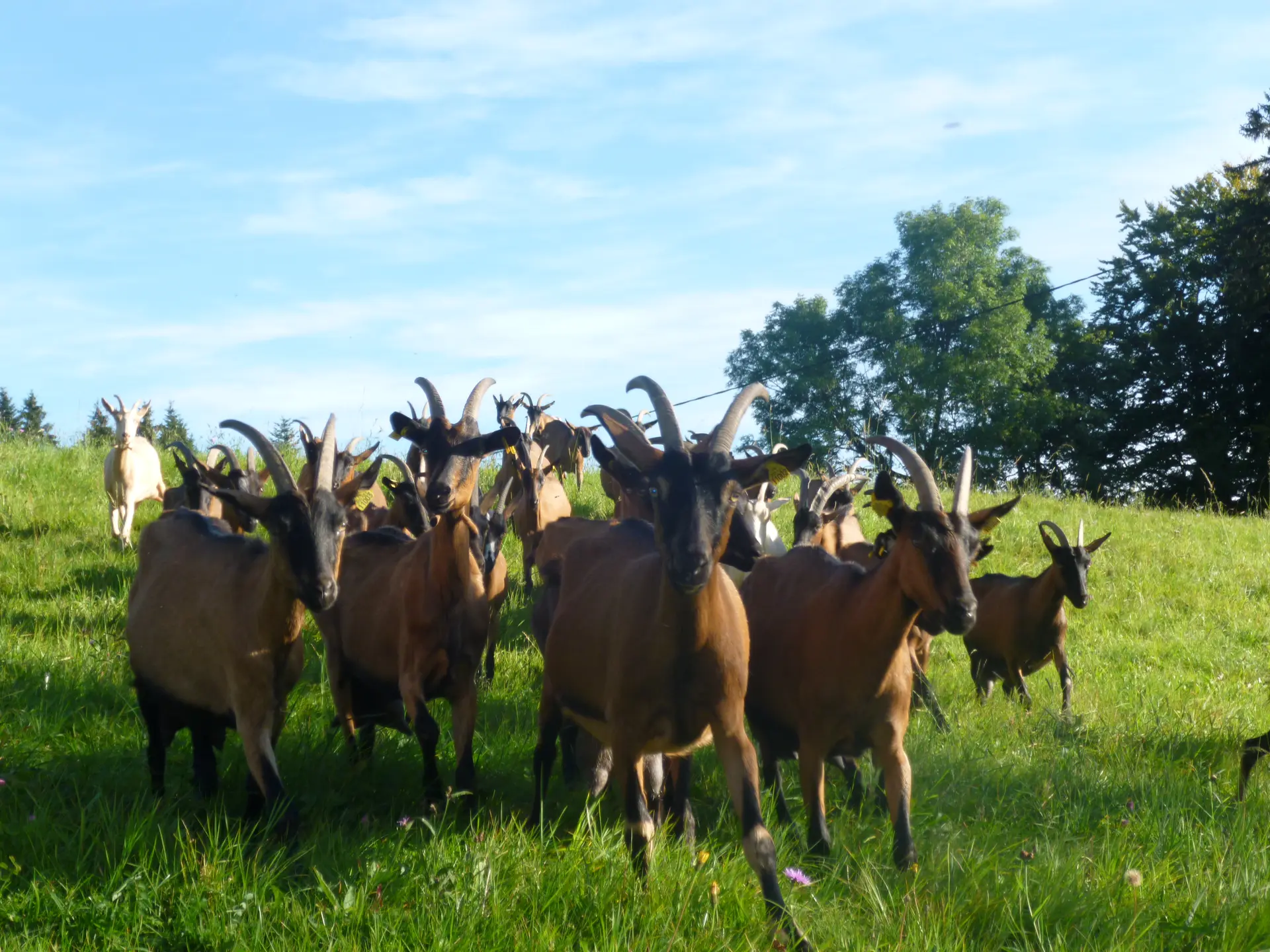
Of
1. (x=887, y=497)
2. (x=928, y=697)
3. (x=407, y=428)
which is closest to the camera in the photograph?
(x=887, y=497)

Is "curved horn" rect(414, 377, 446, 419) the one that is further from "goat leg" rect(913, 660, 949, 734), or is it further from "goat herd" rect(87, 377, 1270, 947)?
"goat leg" rect(913, 660, 949, 734)

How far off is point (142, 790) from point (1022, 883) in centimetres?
418

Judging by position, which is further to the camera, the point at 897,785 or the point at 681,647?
the point at 897,785

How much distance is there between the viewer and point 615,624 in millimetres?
5410

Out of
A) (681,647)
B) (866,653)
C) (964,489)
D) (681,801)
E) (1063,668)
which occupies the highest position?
(964,489)

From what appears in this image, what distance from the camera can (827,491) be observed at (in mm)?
10625

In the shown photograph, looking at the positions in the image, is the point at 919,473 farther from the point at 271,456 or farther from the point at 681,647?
the point at 271,456

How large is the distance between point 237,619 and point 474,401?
313cm

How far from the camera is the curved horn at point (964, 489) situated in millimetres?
6059

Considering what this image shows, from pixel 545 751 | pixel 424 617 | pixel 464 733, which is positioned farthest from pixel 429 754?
pixel 424 617

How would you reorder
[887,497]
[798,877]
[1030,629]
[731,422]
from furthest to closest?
[1030,629] → [887,497] → [731,422] → [798,877]

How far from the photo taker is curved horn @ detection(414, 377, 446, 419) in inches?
331

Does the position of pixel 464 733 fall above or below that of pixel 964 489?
below

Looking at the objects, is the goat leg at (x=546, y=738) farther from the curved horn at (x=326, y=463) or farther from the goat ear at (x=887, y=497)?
the goat ear at (x=887, y=497)
